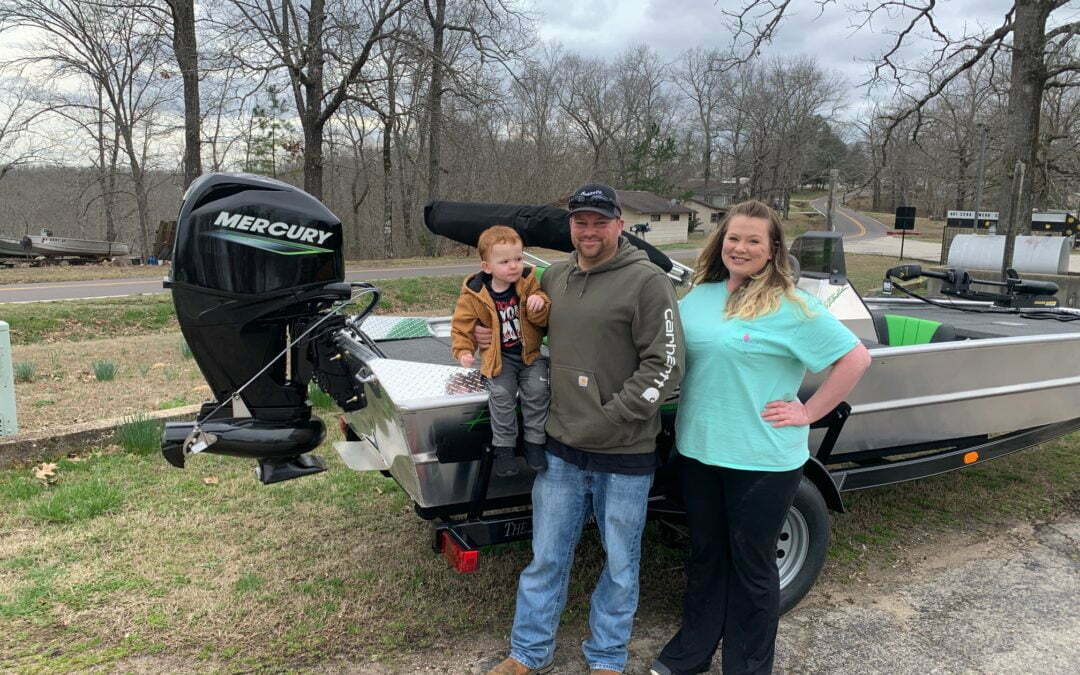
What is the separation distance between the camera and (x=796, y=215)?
68.8m

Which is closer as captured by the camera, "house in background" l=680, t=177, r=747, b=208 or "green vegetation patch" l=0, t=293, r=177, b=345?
"green vegetation patch" l=0, t=293, r=177, b=345

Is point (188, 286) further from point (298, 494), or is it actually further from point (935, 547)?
point (935, 547)

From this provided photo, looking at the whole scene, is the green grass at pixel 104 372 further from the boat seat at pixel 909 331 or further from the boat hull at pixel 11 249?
the boat hull at pixel 11 249

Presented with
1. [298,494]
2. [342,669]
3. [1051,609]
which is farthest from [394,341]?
[1051,609]

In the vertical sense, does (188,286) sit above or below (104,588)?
above

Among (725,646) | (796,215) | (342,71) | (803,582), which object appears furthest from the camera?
(796,215)

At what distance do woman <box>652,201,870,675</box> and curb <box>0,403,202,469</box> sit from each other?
4045mm

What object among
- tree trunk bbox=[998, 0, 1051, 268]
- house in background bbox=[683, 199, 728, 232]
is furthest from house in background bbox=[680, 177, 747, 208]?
tree trunk bbox=[998, 0, 1051, 268]

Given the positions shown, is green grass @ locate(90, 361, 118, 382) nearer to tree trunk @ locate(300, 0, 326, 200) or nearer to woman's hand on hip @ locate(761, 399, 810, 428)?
woman's hand on hip @ locate(761, 399, 810, 428)

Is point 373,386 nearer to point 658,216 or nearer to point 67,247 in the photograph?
point 67,247

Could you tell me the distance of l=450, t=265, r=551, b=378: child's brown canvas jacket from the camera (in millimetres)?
2561

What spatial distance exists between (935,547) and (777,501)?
2141mm

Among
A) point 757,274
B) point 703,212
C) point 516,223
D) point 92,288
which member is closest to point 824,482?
point 757,274

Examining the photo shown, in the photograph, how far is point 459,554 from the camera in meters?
2.75
